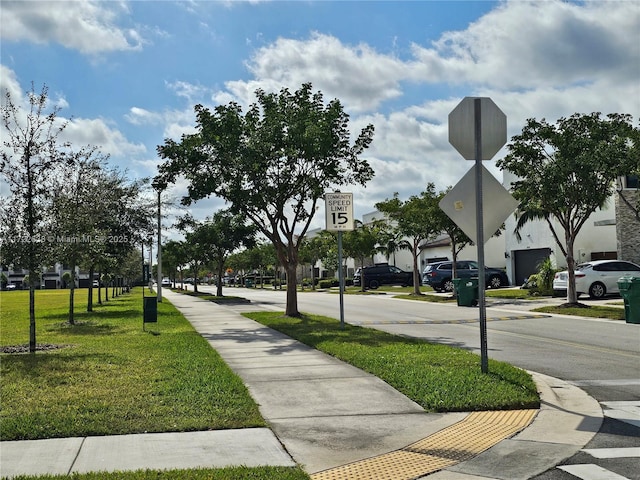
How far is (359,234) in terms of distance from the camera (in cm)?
5084

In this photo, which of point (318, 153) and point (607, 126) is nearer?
point (318, 153)

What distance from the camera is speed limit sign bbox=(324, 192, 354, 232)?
16844 millimetres

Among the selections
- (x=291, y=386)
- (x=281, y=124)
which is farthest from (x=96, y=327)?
(x=291, y=386)

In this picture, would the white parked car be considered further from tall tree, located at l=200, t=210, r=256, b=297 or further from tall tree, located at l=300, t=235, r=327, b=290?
tall tree, located at l=300, t=235, r=327, b=290

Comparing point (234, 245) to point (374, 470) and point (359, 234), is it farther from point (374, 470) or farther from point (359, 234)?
point (374, 470)

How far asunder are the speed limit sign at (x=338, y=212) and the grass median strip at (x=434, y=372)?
2.97 metres

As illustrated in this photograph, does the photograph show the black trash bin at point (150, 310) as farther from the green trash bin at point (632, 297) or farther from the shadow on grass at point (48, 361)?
the green trash bin at point (632, 297)

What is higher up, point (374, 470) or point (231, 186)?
point (231, 186)

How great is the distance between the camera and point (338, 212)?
17.0 m

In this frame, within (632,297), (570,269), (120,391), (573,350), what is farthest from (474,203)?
(570,269)

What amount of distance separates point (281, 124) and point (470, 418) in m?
13.6

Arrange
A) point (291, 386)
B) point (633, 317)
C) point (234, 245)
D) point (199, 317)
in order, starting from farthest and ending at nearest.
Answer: point (234, 245), point (199, 317), point (633, 317), point (291, 386)

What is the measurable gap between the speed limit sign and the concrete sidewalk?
25.9ft

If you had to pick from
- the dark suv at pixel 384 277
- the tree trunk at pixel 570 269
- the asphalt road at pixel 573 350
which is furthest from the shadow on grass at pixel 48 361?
the dark suv at pixel 384 277
